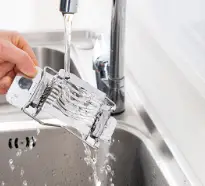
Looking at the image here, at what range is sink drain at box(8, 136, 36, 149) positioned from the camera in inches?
31.5

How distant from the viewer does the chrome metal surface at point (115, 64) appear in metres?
0.77

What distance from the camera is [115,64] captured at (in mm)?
796

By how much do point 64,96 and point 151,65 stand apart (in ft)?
1.08

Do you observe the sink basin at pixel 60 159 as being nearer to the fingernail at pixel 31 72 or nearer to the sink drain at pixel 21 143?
the sink drain at pixel 21 143

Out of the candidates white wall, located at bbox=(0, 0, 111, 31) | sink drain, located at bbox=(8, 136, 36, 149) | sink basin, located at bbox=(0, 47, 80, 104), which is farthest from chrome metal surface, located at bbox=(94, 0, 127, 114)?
white wall, located at bbox=(0, 0, 111, 31)

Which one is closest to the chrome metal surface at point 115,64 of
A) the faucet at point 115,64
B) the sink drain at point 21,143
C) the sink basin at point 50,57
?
the faucet at point 115,64

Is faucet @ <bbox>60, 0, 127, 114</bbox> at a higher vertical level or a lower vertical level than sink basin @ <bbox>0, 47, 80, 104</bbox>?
higher

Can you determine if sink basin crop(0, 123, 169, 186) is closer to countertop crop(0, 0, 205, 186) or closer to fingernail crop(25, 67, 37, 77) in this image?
countertop crop(0, 0, 205, 186)

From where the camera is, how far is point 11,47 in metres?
0.61

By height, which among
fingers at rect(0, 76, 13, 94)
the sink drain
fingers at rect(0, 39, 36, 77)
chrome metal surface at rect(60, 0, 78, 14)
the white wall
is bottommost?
the white wall

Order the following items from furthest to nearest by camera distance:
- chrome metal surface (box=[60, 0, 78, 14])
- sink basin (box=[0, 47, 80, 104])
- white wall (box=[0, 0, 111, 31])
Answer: white wall (box=[0, 0, 111, 31]), sink basin (box=[0, 47, 80, 104]), chrome metal surface (box=[60, 0, 78, 14])

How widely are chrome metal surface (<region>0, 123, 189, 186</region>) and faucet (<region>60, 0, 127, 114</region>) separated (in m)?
0.05

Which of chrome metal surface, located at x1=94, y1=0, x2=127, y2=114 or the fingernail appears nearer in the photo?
the fingernail

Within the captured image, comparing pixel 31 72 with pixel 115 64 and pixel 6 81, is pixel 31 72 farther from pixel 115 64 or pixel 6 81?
pixel 115 64
